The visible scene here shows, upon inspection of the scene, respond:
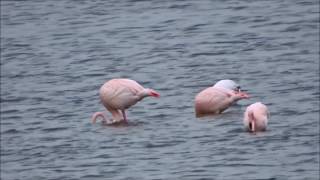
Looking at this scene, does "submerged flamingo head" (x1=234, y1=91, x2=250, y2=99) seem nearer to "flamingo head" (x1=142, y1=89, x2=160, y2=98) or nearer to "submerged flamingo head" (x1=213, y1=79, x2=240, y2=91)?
"submerged flamingo head" (x1=213, y1=79, x2=240, y2=91)

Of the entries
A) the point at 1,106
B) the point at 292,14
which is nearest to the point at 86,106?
the point at 1,106

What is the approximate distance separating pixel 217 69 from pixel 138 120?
7.86 feet

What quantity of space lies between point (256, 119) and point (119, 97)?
1599 millimetres

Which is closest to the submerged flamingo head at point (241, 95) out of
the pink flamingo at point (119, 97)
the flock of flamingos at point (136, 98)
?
the flock of flamingos at point (136, 98)

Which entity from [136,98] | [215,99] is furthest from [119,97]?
[215,99]

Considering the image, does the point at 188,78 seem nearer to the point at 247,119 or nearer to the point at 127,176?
the point at 247,119

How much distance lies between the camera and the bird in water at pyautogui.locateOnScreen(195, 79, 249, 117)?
14.6 m

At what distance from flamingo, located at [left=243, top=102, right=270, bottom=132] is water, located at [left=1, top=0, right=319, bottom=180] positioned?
0.31 feet

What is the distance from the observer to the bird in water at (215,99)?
1457 cm

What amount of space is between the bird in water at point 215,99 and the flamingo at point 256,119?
682 mm

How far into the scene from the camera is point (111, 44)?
19297mm


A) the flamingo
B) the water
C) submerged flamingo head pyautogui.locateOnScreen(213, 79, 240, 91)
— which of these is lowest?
the water

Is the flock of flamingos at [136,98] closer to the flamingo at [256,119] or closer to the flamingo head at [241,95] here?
the flamingo head at [241,95]

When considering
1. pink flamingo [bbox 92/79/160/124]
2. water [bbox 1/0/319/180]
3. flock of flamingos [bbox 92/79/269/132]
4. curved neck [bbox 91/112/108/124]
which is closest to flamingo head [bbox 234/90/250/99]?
flock of flamingos [bbox 92/79/269/132]
